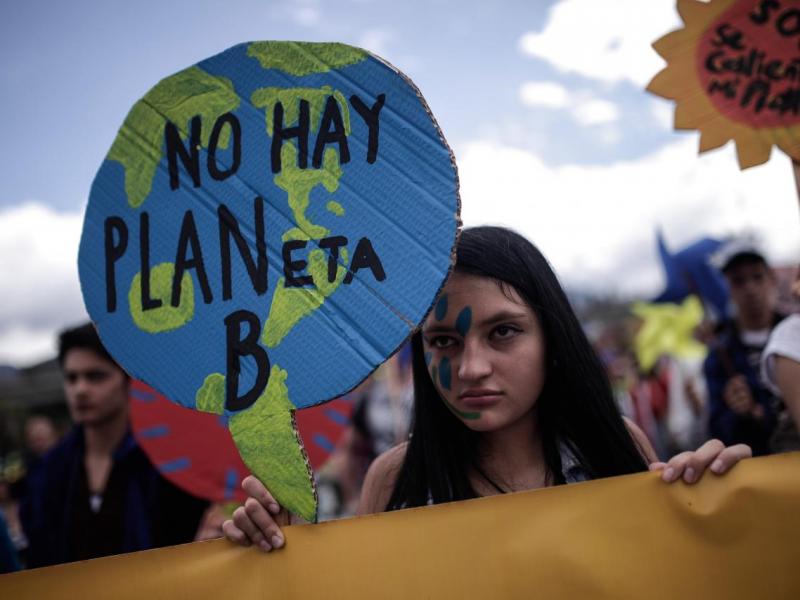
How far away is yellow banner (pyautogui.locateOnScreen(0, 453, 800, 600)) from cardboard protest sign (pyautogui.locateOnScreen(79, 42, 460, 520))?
137 millimetres

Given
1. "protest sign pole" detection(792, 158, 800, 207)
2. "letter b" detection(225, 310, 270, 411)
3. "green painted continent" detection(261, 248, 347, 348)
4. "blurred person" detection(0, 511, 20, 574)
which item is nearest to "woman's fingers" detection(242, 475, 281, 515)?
"letter b" detection(225, 310, 270, 411)

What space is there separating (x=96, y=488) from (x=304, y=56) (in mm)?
2017

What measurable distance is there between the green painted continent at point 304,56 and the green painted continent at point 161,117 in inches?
3.2

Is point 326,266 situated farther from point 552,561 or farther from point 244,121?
point 552,561

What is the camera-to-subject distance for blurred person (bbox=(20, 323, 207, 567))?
235 cm

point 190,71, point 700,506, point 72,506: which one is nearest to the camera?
point 700,506

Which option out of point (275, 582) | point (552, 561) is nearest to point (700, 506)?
point (552, 561)

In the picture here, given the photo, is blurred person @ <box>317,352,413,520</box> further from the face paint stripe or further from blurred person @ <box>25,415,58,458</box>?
the face paint stripe

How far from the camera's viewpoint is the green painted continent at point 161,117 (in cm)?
117

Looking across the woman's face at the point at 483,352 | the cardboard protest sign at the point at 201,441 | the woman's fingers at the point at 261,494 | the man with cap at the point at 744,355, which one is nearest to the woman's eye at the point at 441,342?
the woman's face at the point at 483,352

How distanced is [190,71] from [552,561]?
1.04 meters

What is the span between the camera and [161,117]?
1.20 m

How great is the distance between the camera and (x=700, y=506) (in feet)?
3.47

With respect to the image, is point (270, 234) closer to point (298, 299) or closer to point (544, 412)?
point (298, 299)
